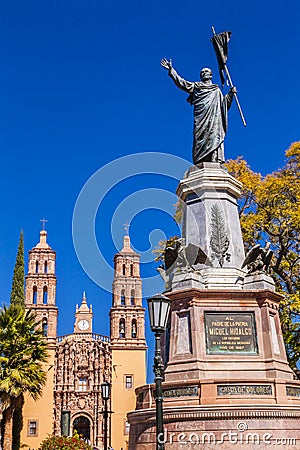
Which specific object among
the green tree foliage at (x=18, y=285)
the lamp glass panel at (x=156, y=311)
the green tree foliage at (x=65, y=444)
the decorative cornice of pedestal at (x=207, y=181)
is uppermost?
the green tree foliage at (x=18, y=285)

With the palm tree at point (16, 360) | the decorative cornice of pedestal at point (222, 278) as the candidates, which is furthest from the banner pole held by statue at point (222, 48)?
the palm tree at point (16, 360)

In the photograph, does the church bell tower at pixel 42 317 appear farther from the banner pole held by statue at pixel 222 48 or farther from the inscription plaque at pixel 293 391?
the inscription plaque at pixel 293 391

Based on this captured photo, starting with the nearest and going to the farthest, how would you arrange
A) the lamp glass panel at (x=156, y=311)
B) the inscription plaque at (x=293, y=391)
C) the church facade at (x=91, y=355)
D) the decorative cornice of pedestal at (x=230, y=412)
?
1. the lamp glass panel at (x=156, y=311)
2. the decorative cornice of pedestal at (x=230, y=412)
3. the inscription plaque at (x=293, y=391)
4. the church facade at (x=91, y=355)

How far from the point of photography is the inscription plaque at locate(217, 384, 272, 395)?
9.13 metres

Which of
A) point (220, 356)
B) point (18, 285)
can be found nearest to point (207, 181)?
point (220, 356)

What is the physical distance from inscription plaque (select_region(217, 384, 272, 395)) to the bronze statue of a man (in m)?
5.28

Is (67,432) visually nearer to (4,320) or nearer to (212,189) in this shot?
(212,189)

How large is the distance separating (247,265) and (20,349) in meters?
16.9

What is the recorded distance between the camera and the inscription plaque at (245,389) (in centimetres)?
913

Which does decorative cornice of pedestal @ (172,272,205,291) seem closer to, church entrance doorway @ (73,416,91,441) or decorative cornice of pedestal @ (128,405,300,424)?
decorative cornice of pedestal @ (128,405,300,424)

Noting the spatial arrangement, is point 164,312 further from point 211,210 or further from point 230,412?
point 211,210

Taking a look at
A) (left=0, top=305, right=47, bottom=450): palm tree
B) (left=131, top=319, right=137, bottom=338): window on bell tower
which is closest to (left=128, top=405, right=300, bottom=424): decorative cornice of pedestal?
(left=0, top=305, right=47, bottom=450): palm tree

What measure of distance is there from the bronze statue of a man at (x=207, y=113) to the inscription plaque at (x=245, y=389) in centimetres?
528

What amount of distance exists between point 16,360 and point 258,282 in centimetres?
1747
